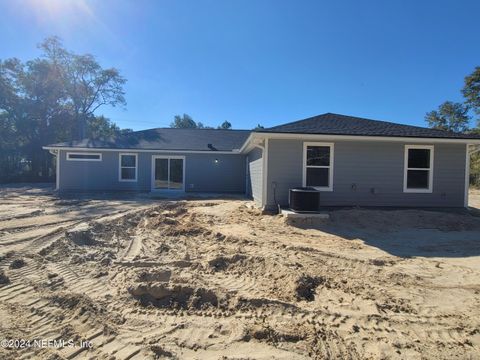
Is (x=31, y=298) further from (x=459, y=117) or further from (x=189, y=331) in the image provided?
(x=459, y=117)

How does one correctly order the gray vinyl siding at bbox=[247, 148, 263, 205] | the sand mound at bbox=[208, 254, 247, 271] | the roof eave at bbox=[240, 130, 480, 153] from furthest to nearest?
the gray vinyl siding at bbox=[247, 148, 263, 205] → the roof eave at bbox=[240, 130, 480, 153] → the sand mound at bbox=[208, 254, 247, 271]

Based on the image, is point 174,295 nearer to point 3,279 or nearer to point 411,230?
point 3,279

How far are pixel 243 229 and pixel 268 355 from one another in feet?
17.3

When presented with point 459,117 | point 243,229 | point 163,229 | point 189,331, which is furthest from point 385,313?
point 459,117

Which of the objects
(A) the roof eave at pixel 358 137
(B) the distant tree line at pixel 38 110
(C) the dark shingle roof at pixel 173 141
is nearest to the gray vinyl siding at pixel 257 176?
(A) the roof eave at pixel 358 137

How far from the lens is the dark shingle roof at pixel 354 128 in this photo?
10.1 metres

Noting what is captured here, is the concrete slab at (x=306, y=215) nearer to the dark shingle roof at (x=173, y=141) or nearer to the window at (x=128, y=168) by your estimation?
the dark shingle roof at (x=173, y=141)

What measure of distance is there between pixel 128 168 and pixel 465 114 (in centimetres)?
3673

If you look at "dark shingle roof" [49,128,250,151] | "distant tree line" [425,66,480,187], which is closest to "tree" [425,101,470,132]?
"distant tree line" [425,66,480,187]

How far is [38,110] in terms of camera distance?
28.1 metres

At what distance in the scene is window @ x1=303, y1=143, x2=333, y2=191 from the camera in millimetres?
10383

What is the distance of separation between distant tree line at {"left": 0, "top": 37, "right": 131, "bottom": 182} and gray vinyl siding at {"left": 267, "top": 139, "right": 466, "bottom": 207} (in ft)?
71.5

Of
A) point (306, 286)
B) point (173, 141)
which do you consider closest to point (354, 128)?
point (306, 286)

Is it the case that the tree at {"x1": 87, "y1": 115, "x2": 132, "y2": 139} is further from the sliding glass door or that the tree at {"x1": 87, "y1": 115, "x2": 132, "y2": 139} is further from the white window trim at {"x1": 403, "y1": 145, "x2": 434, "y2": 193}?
the white window trim at {"x1": 403, "y1": 145, "x2": 434, "y2": 193}
